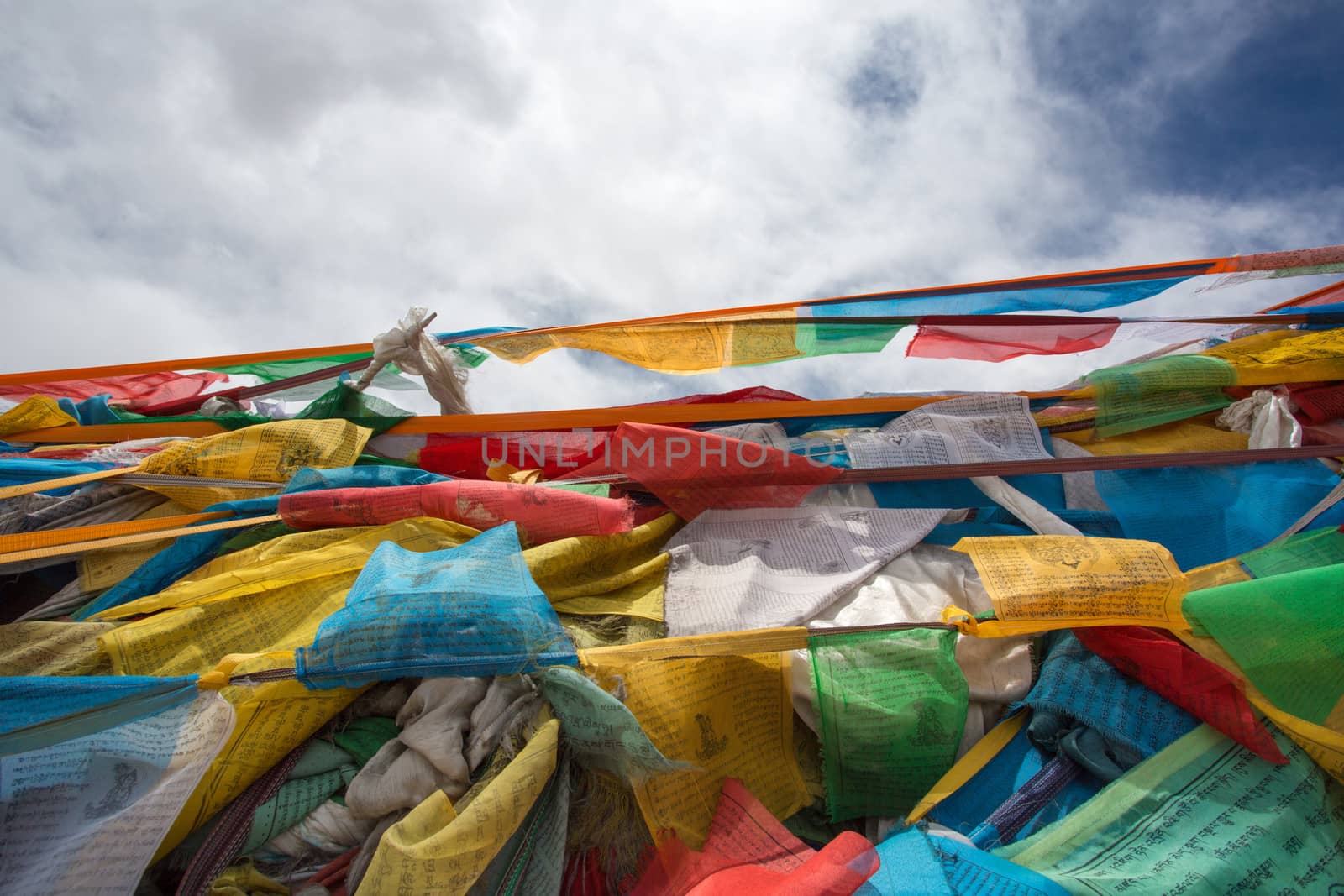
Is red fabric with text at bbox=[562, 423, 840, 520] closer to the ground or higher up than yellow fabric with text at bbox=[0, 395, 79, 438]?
closer to the ground

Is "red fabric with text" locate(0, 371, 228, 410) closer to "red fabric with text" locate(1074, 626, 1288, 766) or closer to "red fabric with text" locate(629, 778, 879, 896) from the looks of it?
"red fabric with text" locate(629, 778, 879, 896)

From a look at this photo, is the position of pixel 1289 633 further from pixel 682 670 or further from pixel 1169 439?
pixel 1169 439

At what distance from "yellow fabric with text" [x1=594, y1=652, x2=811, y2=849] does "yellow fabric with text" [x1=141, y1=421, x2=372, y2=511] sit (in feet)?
3.85

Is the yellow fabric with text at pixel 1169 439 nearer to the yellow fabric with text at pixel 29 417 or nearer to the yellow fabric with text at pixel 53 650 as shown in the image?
the yellow fabric with text at pixel 53 650

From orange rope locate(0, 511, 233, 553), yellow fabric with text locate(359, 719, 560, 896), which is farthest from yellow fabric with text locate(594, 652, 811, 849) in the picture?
orange rope locate(0, 511, 233, 553)

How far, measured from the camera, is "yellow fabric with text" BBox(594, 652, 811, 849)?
3.38 feet

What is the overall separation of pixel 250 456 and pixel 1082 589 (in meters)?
1.85

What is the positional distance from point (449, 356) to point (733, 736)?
153cm

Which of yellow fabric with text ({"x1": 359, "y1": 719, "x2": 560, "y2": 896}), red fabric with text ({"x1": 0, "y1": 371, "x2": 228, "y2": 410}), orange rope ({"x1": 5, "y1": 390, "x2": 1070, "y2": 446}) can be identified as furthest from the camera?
red fabric with text ({"x1": 0, "y1": 371, "x2": 228, "y2": 410})

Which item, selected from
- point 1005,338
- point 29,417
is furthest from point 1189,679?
point 29,417

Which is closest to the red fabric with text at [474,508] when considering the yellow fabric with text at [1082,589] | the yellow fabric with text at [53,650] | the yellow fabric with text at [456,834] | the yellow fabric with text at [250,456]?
the yellow fabric with text at [250,456]

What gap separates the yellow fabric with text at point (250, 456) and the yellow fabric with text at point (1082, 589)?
1587 millimetres

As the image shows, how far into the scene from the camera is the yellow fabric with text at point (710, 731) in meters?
1.03

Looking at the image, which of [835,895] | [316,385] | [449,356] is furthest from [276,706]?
[316,385]
